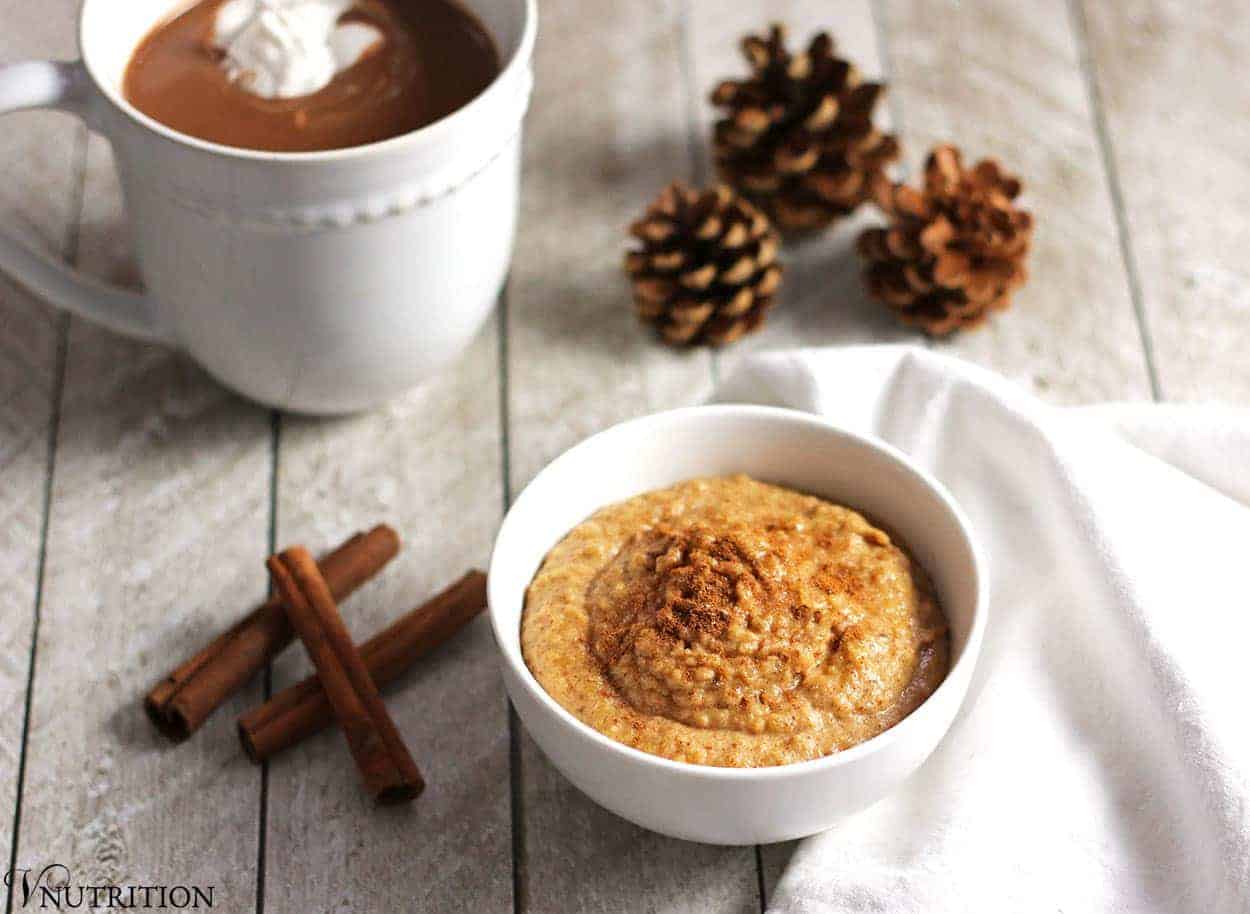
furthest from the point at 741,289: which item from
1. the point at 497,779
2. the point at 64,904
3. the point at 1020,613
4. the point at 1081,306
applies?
the point at 64,904

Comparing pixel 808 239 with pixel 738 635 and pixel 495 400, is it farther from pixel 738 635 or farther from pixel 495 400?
pixel 738 635

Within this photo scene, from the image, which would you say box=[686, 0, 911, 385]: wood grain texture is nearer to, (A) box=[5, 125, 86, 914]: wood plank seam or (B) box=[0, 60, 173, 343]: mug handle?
(B) box=[0, 60, 173, 343]: mug handle

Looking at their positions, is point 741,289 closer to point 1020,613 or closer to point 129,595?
point 1020,613

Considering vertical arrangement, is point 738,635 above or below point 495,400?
above

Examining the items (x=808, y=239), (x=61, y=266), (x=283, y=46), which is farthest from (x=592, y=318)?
(x=61, y=266)

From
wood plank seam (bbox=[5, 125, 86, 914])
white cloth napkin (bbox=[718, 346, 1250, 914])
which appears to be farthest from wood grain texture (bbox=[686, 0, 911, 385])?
wood plank seam (bbox=[5, 125, 86, 914])

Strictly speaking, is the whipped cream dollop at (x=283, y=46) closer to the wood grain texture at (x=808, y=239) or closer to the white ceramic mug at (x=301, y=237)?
the white ceramic mug at (x=301, y=237)

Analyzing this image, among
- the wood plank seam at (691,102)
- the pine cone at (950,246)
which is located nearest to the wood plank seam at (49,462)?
the wood plank seam at (691,102)
